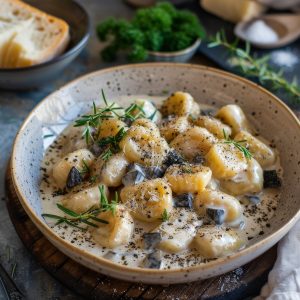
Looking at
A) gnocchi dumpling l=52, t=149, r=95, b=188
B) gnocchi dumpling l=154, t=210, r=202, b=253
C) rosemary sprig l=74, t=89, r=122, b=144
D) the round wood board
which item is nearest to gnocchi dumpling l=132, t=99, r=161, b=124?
rosemary sprig l=74, t=89, r=122, b=144

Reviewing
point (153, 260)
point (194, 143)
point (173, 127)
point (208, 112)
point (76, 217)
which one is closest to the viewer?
point (153, 260)

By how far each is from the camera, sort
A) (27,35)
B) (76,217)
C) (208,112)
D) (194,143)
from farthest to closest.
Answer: (27,35)
(208,112)
(194,143)
(76,217)

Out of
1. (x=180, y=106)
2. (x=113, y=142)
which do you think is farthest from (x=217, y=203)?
(x=180, y=106)

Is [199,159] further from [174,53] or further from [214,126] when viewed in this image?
[174,53]

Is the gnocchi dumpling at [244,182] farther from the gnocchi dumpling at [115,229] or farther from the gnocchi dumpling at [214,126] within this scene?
the gnocchi dumpling at [115,229]

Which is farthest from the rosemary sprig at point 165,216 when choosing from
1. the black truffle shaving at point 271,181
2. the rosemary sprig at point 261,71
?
the rosemary sprig at point 261,71

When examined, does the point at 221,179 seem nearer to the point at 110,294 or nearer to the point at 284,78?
the point at 110,294

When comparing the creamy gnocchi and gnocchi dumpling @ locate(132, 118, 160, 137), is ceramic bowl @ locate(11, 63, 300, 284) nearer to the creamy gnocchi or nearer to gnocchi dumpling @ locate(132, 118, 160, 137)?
the creamy gnocchi
